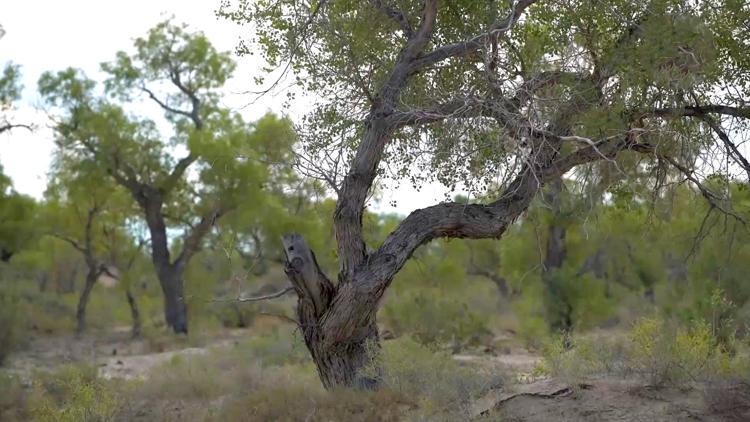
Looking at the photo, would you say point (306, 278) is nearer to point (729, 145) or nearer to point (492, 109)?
point (492, 109)

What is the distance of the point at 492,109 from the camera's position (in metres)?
9.84

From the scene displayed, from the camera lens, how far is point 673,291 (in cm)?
2511

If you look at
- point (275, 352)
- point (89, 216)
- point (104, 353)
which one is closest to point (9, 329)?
point (104, 353)

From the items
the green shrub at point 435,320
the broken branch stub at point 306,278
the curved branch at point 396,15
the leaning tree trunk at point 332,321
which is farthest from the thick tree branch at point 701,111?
the green shrub at point 435,320

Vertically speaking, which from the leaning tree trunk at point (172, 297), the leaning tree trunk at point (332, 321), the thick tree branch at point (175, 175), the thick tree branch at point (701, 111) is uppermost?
the thick tree branch at point (175, 175)

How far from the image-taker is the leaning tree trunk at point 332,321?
10125 mm

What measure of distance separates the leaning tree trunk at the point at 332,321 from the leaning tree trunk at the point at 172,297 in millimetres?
18736

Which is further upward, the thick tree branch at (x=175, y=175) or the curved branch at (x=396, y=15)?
the thick tree branch at (x=175, y=175)

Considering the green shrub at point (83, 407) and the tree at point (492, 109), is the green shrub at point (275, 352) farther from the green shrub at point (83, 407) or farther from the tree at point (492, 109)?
the tree at point (492, 109)

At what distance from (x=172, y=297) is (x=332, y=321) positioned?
19428 millimetres

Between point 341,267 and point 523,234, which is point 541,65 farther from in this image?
point 523,234

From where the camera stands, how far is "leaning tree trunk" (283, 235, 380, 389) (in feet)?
33.2

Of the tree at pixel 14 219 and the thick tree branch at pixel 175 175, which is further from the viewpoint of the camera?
the tree at pixel 14 219

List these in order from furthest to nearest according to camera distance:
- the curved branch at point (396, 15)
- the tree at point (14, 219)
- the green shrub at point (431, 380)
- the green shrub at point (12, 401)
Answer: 1. the tree at point (14, 219)
2. the green shrub at point (12, 401)
3. the curved branch at point (396, 15)
4. the green shrub at point (431, 380)
